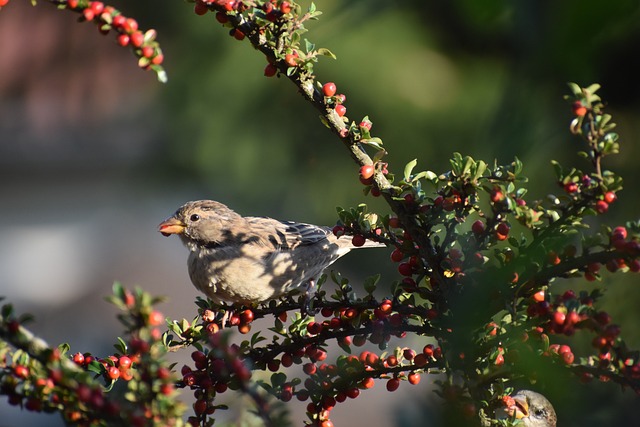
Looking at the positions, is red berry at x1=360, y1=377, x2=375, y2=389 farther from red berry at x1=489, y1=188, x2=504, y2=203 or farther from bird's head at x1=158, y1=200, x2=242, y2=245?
bird's head at x1=158, y1=200, x2=242, y2=245

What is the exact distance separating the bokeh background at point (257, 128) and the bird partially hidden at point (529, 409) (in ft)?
0.60

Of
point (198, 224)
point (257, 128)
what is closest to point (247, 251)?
point (198, 224)

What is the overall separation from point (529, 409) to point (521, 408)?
29 mm

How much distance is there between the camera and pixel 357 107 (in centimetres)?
345

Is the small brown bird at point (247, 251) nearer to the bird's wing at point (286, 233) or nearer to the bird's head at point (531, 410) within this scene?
the bird's wing at point (286, 233)

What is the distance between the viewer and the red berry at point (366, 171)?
147cm

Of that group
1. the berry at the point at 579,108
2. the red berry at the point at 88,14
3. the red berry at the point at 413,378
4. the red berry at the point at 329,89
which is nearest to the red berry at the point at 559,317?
the berry at the point at 579,108

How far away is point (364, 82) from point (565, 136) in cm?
94

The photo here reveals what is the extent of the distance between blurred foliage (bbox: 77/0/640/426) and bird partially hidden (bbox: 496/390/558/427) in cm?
19

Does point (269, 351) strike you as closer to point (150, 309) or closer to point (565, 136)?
point (150, 309)

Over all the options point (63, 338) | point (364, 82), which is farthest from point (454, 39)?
point (63, 338)

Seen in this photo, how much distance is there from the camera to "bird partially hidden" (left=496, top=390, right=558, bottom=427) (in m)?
1.43

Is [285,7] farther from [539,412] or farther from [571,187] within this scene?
[539,412]

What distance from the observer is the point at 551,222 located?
1381 millimetres
